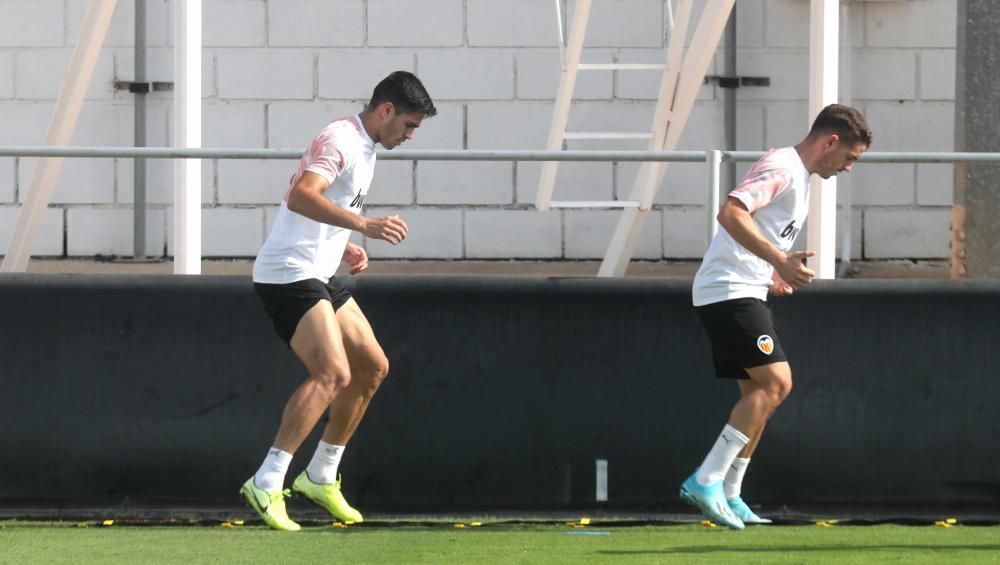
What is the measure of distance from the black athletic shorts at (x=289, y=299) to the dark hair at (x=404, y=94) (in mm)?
783

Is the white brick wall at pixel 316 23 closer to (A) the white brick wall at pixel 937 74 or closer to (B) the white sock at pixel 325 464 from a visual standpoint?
(A) the white brick wall at pixel 937 74

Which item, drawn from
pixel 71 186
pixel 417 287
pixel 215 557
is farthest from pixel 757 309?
pixel 71 186

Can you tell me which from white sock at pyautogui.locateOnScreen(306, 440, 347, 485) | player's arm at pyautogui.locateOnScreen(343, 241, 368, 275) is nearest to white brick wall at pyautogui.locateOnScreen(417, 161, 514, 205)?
player's arm at pyautogui.locateOnScreen(343, 241, 368, 275)

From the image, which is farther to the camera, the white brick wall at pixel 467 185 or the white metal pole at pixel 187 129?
the white brick wall at pixel 467 185

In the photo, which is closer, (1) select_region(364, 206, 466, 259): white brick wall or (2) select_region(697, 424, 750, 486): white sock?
(2) select_region(697, 424, 750, 486): white sock

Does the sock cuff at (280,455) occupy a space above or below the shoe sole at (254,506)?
above

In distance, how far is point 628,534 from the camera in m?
6.75

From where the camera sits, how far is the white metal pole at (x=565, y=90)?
9703mm

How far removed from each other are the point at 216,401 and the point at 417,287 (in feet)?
3.28

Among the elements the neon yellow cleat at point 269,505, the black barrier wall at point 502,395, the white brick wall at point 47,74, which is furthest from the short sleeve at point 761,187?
the white brick wall at point 47,74

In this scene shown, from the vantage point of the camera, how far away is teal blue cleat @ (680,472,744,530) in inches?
259

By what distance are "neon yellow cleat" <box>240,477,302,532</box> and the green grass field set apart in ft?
0.19

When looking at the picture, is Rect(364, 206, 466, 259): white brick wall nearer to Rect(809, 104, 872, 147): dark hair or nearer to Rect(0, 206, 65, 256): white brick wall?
Rect(0, 206, 65, 256): white brick wall

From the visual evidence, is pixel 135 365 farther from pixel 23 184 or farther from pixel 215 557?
pixel 23 184
